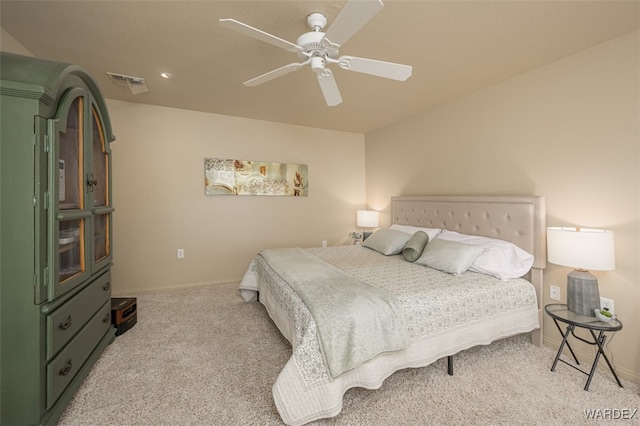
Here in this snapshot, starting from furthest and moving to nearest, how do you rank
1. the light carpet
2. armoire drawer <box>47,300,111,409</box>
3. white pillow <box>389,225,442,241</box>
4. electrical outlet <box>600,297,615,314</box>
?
white pillow <box>389,225,442,241</box> < electrical outlet <box>600,297,615,314</box> < the light carpet < armoire drawer <box>47,300,111,409</box>

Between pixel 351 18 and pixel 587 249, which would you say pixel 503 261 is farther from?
pixel 351 18

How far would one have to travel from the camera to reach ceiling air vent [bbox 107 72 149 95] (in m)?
2.64

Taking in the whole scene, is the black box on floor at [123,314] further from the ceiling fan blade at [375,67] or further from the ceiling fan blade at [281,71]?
the ceiling fan blade at [375,67]

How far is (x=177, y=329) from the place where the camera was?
2.60 meters

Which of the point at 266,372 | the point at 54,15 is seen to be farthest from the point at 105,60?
the point at 266,372

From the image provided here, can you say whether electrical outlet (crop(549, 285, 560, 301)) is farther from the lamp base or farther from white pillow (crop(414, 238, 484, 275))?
white pillow (crop(414, 238, 484, 275))

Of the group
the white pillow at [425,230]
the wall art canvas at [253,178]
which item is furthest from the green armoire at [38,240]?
the white pillow at [425,230]

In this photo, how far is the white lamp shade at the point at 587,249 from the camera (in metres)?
1.80

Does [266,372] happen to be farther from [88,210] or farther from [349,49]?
[349,49]

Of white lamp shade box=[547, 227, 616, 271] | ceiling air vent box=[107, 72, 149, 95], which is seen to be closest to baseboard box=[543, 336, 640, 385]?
white lamp shade box=[547, 227, 616, 271]

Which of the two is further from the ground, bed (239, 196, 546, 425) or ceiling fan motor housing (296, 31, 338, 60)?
ceiling fan motor housing (296, 31, 338, 60)

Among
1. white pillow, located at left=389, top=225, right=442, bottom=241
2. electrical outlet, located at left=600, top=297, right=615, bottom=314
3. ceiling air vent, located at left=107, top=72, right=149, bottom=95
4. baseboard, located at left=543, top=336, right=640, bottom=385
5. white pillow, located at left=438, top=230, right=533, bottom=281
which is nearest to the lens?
baseboard, located at left=543, top=336, right=640, bottom=385

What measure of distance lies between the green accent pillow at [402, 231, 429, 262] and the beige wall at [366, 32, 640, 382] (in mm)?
747

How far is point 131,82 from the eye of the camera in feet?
9.11
